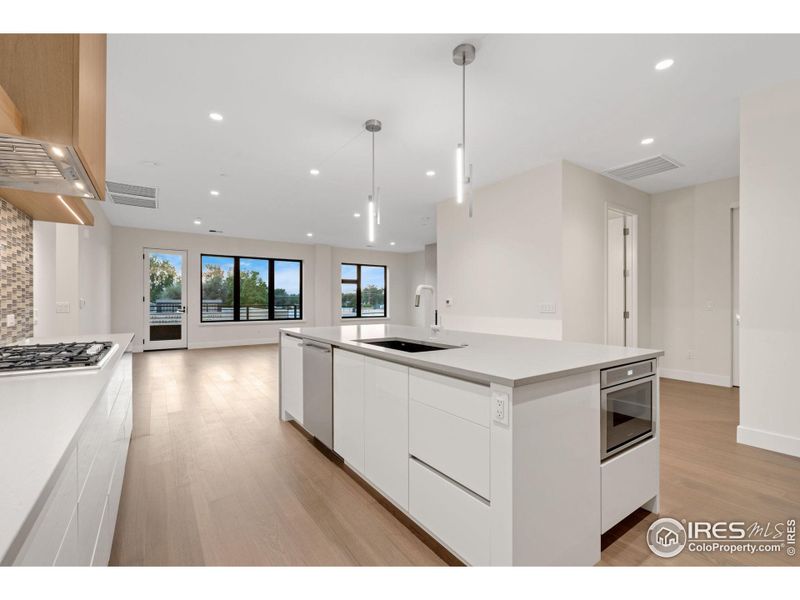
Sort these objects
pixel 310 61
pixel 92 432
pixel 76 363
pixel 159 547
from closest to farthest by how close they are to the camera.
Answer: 1. pixel 92 432
2. pixel 76 363
3. pixel 159 547
4. pixel 310 61

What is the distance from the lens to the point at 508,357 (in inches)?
65.2

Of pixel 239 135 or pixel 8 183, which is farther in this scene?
pixel 239 135

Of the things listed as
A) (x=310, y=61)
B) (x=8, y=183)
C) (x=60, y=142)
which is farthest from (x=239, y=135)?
(x=60, y=142)

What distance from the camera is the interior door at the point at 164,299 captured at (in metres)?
7.86

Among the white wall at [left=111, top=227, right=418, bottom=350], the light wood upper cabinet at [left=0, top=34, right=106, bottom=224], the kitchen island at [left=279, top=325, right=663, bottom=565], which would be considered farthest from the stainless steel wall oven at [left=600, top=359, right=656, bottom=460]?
the white wall at [left=111, top=227, right=418, bottom=350]

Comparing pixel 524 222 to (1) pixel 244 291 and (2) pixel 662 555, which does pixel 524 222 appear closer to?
(2) pixel 662 555

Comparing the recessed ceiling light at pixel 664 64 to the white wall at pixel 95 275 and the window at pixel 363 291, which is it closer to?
the white wall at pixel 95 275

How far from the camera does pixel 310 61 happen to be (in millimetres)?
2314

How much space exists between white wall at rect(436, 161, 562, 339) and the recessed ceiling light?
5.06 ft

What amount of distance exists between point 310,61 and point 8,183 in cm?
168

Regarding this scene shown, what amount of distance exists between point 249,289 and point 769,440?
9.22 meters

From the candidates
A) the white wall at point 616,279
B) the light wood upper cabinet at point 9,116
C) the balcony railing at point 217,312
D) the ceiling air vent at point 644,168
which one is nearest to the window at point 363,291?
the balcony railing at point 217,312

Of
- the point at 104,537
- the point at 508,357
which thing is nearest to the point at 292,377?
the point at 104,537

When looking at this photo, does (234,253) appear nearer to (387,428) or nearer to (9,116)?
(387,428)
